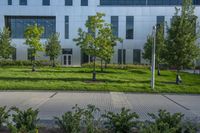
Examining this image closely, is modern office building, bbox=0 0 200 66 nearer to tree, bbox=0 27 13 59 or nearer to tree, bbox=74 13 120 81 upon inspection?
tree, bbox=0 27 13 59

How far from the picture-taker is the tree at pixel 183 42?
22562 mm

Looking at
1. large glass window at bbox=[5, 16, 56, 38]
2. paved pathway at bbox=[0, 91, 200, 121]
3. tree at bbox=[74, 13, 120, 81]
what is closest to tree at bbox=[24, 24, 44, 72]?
tree at bbox=[74, 13, 120, 81]

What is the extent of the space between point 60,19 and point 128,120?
54.2m

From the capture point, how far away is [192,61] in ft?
74.4

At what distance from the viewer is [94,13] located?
193 feet

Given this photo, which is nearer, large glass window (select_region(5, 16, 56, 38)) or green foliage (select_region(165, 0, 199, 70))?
green foliage (select_region(165, 0, 199, 70))

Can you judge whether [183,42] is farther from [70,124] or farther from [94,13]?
[94,13]

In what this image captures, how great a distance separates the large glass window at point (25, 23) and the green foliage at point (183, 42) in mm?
40423

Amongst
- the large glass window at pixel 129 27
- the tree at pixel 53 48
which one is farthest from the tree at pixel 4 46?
the large glass window at pixel 129 27

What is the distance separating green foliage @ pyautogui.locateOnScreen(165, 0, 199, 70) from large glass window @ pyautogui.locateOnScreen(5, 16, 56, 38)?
40423 mm

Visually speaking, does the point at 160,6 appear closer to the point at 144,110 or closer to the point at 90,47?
the point at 90,47

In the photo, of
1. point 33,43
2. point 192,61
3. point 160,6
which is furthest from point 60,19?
point 192,61

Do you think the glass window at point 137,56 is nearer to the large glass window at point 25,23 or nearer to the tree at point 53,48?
the tree at point 53,48

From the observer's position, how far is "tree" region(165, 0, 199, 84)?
22.6 metres
